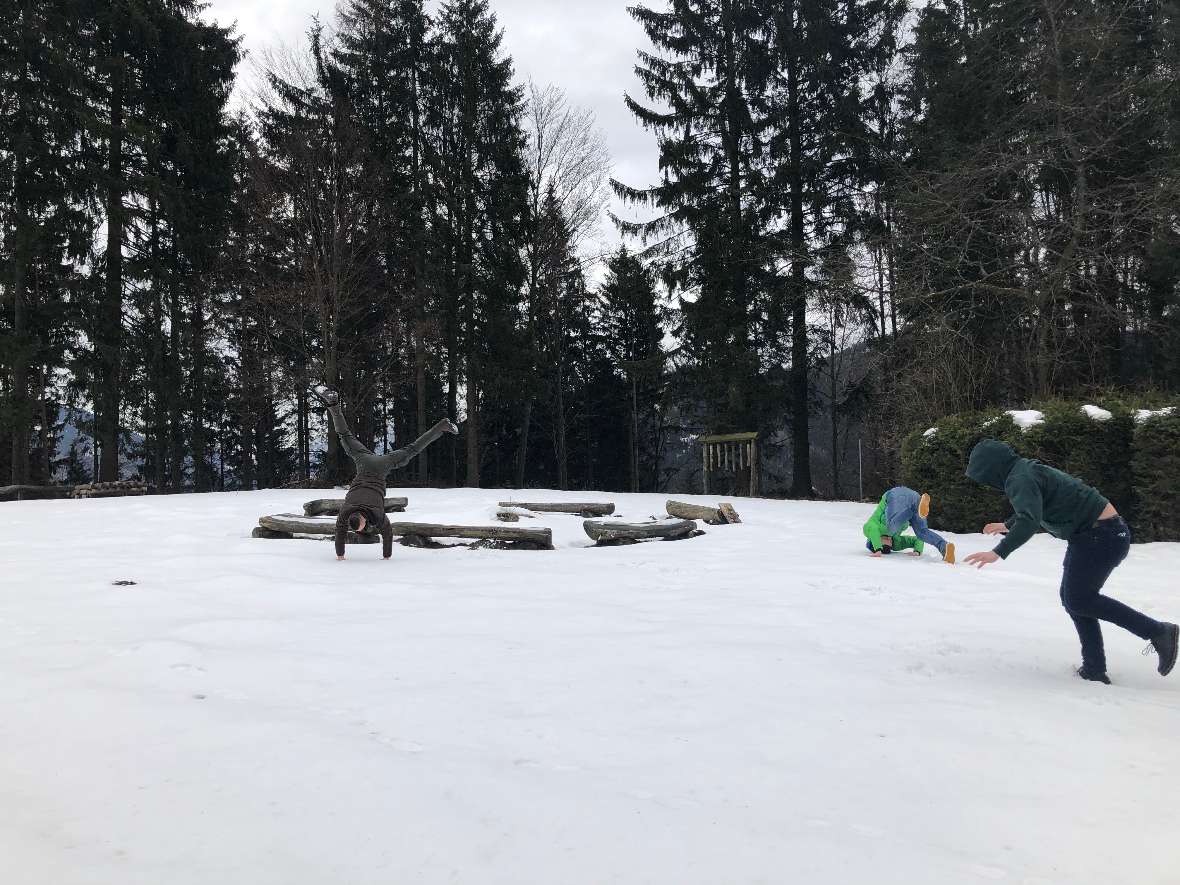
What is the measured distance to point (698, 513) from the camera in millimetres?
11734

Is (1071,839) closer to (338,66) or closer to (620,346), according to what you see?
(338,66)

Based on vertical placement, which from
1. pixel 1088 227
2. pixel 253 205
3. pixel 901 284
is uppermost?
pixel 253 205

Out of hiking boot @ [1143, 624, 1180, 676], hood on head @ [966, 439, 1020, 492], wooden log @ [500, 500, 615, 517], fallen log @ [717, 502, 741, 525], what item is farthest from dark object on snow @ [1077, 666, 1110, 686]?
wooden log @ [500, 500, 615, 517]

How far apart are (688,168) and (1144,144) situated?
11313 mm

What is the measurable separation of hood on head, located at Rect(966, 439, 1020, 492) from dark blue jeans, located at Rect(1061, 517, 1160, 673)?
48 centimetres

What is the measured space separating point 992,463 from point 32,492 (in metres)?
A: 19.0

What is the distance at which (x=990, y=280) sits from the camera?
54.3 feet

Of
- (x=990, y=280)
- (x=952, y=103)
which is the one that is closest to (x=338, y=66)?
(x=952, y=103)

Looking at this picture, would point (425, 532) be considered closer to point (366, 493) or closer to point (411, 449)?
point (411, 449)

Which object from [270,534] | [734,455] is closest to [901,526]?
[270,534]

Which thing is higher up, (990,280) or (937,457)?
(990,280)

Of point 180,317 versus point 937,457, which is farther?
point 180,317

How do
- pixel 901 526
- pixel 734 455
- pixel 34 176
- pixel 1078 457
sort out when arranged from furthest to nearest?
pixel 734 455 < pixel 34 176 < pixel 1078 457 < pixel 901 526

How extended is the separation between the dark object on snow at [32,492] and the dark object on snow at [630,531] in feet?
44.6
